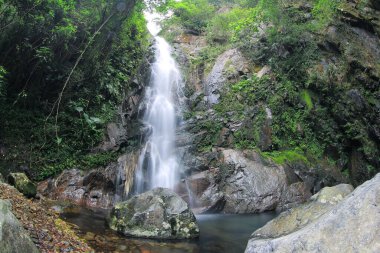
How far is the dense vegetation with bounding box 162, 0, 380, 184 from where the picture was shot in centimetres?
1507

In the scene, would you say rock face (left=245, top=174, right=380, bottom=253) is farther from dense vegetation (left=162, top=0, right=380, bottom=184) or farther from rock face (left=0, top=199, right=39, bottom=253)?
dense vegetation (left=162, top=0, right=380, bottom=184)

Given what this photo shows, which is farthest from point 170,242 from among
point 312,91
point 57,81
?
point 312,91

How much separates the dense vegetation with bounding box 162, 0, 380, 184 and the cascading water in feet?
4.41

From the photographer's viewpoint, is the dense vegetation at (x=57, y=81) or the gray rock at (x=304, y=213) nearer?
the gray rock at (x=304, y=213)

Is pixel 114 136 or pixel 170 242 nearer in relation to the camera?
pixel 170 242

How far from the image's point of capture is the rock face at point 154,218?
8.18 m

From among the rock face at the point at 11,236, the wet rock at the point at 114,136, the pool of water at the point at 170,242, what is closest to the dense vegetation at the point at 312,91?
the wet rock at the point at 114,136

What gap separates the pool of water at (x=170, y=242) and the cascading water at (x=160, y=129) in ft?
9.21

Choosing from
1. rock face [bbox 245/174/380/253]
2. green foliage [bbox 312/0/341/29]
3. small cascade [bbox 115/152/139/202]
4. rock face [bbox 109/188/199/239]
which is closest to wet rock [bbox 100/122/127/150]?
small cascade [bbox 115/152/139/202]

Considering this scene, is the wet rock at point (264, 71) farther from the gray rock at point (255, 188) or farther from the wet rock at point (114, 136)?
the wet rock at point (114, 136)

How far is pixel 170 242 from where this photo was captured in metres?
7.96

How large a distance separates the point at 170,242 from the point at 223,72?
39.6 feet

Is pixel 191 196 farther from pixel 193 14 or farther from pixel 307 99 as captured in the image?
pixel 193 14

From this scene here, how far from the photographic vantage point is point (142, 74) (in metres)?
17.2
